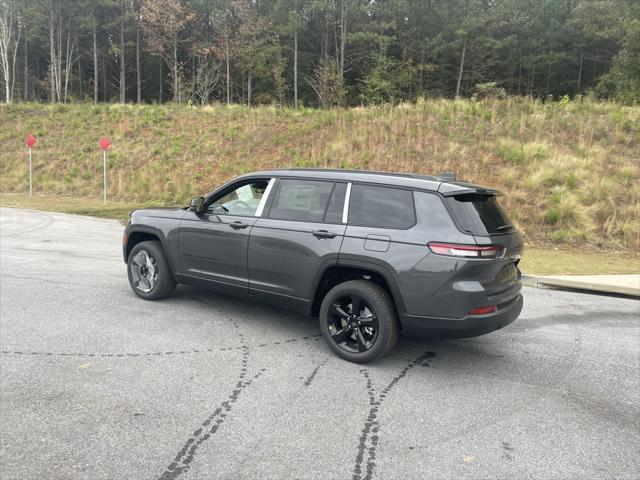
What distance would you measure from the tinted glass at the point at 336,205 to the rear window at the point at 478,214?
101 cm

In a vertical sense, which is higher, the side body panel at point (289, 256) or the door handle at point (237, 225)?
the door handle at point (237, 225)

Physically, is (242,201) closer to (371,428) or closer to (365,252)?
(365,252)

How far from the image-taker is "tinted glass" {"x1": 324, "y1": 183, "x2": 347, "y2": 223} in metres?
4.78

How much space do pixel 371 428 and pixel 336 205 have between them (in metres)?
2.12

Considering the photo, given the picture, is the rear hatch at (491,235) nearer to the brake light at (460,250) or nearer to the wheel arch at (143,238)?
the brake light at (460,250)

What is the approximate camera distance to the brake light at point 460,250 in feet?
13.6

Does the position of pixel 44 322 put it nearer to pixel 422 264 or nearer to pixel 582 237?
pixel 422 264

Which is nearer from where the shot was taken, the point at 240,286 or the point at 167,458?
the point at 167,458

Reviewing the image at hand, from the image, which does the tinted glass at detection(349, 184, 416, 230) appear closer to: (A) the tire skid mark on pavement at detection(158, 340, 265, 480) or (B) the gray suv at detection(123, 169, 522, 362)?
(B) the gray suv at detection(123, 169, 522, 362)

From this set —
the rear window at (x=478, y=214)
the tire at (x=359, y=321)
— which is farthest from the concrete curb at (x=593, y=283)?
the tire at (x=359, y=321)

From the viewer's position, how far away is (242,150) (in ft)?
79.9

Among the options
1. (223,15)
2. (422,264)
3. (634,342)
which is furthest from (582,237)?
(223,15)

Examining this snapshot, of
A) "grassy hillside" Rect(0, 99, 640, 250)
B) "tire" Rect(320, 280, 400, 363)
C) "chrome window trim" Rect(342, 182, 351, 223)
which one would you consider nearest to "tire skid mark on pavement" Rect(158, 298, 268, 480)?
"tire" Rect(320, 280, 400, 363)

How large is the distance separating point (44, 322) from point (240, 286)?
7.19 feet
